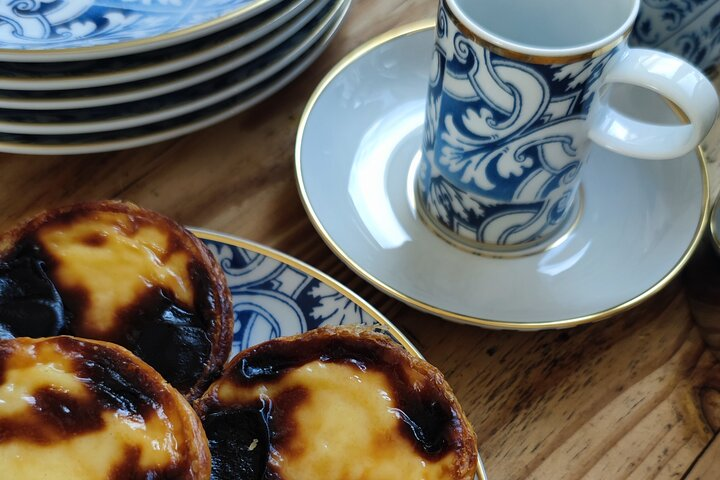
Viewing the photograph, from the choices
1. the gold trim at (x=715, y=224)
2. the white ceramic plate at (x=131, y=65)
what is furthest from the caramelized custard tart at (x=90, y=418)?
the gold trim at (x=715, y=224)

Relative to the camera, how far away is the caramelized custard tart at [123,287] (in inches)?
27.6

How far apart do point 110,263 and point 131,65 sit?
0.71ft

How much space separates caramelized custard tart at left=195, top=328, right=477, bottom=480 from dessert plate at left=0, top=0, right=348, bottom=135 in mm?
319

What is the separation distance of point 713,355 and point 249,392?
1.71ft

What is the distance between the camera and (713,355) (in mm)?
861

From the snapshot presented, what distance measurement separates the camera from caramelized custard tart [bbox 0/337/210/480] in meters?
0.61

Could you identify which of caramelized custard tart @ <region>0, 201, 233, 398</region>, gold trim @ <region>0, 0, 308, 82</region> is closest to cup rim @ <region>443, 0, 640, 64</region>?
gold trim @ <region>0, 0, 308, 82</region>

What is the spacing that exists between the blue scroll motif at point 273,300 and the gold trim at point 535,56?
0.95 ft

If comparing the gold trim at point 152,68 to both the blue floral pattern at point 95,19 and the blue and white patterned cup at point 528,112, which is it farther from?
the blue and white patterned cup at point 528,112

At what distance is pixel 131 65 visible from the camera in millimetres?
811

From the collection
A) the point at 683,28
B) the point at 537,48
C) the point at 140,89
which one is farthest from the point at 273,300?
the point at 683,28

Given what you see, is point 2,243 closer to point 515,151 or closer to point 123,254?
point 123,254

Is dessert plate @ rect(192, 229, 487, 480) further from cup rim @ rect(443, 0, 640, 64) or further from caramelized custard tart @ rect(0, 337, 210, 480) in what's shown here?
cup rim @ rect(443, 0, 640, 64)

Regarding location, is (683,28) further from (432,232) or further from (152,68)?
(152,68)
